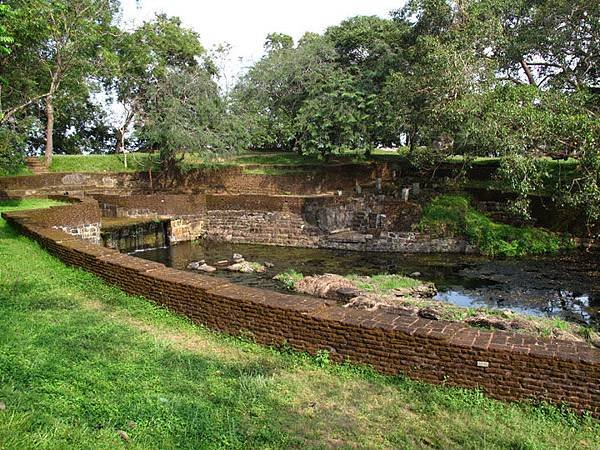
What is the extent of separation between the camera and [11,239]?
40.7 ft

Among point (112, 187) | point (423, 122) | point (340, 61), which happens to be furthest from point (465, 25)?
point (112, 187)

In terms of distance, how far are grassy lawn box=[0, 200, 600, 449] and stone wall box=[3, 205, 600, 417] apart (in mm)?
169

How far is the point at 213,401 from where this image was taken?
4766 millimetres

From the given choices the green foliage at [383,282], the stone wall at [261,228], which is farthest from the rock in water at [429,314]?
the stone wall at [261,228]

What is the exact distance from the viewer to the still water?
12.4m

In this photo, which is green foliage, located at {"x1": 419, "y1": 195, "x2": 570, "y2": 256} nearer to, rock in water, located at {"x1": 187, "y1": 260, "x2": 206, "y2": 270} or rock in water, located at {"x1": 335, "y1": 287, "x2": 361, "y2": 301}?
rock in water, located at {"x1": 335, "y1": 287, "x2": 361, "y2": 301}

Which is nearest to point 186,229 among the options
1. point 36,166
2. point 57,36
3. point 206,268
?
point 206,268

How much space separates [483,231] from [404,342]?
44.3 ft

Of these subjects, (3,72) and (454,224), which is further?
(454,224)

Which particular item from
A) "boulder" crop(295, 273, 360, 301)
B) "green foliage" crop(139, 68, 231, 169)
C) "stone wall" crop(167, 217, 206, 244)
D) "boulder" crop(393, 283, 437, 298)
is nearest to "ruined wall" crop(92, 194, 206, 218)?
"stone wall" crop(167, 217, 206, 244)

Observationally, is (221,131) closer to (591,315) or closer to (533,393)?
(591,315)

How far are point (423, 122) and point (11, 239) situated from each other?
1459 cm

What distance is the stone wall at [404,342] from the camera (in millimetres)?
4910

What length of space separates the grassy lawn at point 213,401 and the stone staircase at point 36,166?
19770mm
